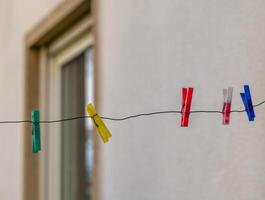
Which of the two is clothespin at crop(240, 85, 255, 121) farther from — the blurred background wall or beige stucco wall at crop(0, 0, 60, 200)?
beige stucco wall at crop(0, 0, 60, 200)

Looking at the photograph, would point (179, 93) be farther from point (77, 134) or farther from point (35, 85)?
point (35, 85)

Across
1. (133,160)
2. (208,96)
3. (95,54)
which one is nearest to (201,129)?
(208,96)

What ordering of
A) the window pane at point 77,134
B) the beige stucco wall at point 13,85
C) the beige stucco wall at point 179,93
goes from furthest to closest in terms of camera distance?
the beige stucco wall at point 13,85 < the window pane at point 77,134 < the beige stucco wall at point 179,93

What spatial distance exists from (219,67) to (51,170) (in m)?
1.39

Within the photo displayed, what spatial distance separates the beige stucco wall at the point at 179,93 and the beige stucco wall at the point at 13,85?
2.64 feet

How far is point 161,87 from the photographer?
1.56 m

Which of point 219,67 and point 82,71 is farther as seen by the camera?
point 82,71

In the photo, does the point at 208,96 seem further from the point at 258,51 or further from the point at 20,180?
the point at 20,180

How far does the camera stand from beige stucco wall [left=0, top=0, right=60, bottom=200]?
2.63m

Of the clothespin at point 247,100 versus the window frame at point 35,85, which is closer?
the clothespin at point 247,100

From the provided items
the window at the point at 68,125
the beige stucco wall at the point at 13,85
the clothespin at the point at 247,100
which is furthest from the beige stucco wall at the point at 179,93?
the beige stucco wall at the point at 13,85

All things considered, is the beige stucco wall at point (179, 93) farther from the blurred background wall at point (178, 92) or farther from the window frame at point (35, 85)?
the window frame at point (35, 85)

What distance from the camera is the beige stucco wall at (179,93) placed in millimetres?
1260

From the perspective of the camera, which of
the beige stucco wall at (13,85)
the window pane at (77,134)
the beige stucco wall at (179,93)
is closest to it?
the beige stucco wall at (179,93)
